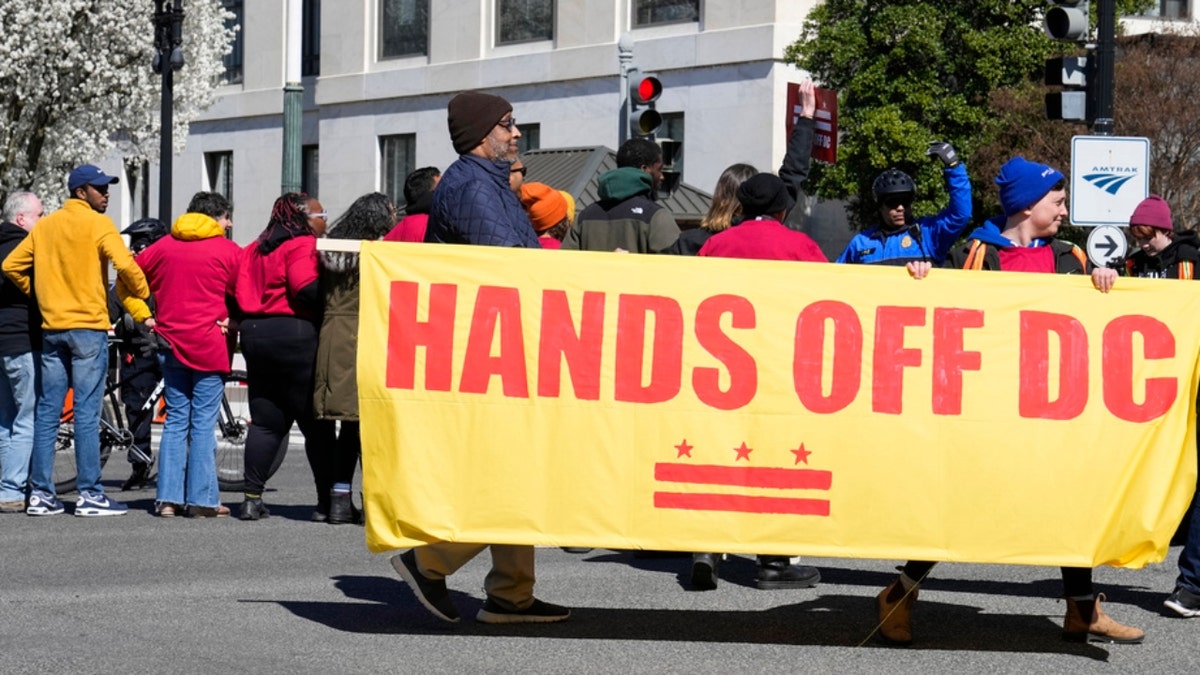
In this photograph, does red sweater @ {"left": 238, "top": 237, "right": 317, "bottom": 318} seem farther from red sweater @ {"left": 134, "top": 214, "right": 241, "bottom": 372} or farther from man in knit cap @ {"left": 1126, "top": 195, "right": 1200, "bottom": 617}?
man in knit cap @ {"left": 1126, "top": 195, "right": 1200, "bottom": 617}

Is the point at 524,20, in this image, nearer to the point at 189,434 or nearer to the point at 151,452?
the point at 151,452

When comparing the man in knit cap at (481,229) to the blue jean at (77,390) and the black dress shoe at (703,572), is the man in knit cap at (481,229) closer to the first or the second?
the black dress shoe at (703,572)

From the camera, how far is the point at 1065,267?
7621 millimetres

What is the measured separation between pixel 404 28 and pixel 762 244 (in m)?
34.3

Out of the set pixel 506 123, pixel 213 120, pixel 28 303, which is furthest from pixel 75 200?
pixel 213 120

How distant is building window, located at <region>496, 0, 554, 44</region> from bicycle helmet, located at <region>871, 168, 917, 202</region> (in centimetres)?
2984

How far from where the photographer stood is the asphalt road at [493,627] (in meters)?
6.87

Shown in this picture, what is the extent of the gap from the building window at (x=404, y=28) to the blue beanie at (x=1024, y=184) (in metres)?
34.4

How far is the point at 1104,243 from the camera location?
21.6 metres

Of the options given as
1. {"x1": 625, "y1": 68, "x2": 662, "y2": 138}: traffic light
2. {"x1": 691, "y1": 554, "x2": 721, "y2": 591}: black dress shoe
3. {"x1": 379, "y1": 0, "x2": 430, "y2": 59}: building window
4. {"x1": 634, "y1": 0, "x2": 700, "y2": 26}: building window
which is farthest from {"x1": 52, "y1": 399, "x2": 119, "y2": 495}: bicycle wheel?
{"x1": 379, "y1": 0, "x2": 430, "y2": 59}: building window

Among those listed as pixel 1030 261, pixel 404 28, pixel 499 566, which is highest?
pixel 404 28

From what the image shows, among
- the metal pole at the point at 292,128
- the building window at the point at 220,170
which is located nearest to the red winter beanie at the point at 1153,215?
the metal pole at the point at 292,128

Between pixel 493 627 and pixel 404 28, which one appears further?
pixel 404 28

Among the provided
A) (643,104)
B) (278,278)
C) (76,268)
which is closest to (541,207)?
(278,278)
